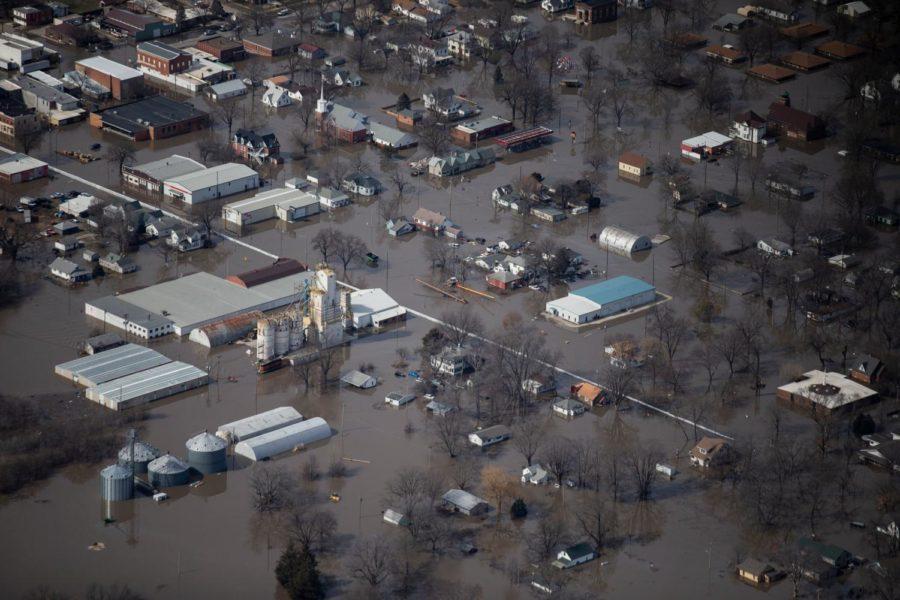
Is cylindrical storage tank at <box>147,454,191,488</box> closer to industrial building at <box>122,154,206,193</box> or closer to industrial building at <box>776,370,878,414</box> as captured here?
industrial building at <box>776,370,878,414</box>

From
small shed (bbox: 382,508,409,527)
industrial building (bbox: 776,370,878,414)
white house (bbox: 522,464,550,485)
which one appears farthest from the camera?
industrial building (bbox: 776,370,878,414)

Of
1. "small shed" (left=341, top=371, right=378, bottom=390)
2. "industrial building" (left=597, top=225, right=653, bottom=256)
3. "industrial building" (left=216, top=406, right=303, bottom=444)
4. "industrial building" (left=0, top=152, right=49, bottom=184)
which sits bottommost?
"industrial building" (left=0, top=152, right=49, bottom=184)

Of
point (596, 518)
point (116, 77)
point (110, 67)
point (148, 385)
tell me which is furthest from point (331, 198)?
point (596, 518)

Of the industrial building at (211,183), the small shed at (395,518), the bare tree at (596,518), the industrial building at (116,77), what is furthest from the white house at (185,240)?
the bare tree at (596,518)

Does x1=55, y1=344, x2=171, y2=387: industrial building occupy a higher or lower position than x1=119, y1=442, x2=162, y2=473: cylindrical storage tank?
lower

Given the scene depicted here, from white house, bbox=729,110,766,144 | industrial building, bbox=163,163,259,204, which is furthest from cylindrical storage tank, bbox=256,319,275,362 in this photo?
white house, bbox=729,110,766,144

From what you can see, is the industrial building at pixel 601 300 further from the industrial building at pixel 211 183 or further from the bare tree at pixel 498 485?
the industrial building at pixel 211 183

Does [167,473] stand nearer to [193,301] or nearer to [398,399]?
[398,399]
